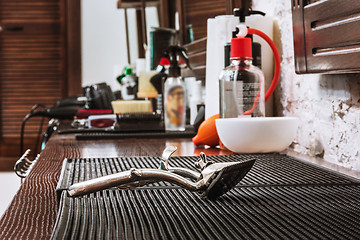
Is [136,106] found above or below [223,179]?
above

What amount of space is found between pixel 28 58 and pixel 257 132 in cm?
441

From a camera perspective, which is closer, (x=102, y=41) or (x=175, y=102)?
(x=175, y=102)

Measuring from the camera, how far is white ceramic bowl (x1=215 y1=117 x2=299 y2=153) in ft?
3.30

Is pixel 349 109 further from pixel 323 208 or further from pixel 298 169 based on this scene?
pixel 323 208

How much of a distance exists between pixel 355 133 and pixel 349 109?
5 centimetres

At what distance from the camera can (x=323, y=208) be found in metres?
0.58

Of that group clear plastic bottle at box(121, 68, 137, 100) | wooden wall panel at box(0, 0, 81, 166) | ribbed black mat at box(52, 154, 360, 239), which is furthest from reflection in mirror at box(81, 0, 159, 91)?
ribbed black mat at box(52, 154, 360, 239)

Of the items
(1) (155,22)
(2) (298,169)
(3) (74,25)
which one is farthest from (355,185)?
(3) (74,25)

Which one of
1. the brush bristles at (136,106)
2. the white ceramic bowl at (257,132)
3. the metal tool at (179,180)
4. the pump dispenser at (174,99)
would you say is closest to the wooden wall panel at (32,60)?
the brush bristles at (136,106)

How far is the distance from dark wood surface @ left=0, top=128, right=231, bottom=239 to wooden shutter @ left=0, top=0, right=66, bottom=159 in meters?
3.54

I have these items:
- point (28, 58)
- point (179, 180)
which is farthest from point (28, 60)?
point (179, 180)

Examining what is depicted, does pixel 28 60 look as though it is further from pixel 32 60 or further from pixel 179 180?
pixel 179 180

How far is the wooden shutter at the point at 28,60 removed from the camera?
16.5 feet

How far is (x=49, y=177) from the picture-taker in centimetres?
82
